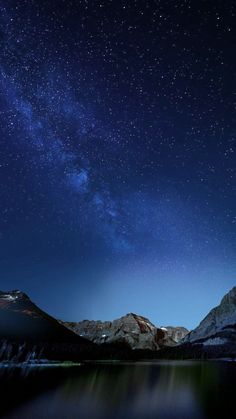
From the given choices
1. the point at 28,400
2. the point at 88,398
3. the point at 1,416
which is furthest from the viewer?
the point at 88,398

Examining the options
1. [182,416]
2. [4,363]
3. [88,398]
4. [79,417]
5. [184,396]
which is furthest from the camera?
[4,363]

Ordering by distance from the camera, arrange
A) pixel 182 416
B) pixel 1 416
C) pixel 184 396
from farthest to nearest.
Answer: pixel 184 396, pixel 182 416, pixel 1 416

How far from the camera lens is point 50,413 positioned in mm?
43000

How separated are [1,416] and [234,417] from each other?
26.3m

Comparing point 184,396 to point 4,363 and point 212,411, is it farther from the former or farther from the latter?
point 4,363

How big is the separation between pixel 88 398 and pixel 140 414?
1942 cm

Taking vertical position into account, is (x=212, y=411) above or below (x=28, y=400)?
above

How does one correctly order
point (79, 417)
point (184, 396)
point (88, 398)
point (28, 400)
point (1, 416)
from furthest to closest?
point (184, 396) < point (88, 398) < point (28, 400) < point (79, 417) < point (1, 416)

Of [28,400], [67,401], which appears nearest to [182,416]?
[67,401]

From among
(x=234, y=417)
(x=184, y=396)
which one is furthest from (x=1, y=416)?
(x=184, y=396)

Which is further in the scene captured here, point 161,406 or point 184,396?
point 184,396

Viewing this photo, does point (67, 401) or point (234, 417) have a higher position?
point (234, 417)

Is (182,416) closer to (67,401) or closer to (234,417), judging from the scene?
(234,417)

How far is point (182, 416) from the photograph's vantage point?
142 ft
